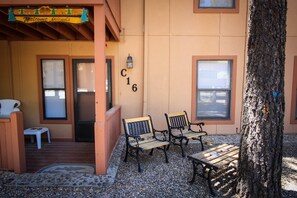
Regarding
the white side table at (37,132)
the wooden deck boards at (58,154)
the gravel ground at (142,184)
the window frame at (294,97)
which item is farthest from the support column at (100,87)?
the window frame at (294,97)

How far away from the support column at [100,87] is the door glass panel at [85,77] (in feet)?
7.25

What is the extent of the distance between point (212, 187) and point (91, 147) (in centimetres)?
312

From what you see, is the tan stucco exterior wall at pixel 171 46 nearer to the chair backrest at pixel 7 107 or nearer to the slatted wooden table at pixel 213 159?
the slatted wooden table at pixel 213 159

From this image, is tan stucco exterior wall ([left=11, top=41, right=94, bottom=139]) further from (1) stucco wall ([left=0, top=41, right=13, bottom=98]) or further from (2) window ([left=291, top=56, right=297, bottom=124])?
(2) window ([left=291, top=56, right=297, bottom=124])

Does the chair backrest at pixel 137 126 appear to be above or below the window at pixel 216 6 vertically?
below

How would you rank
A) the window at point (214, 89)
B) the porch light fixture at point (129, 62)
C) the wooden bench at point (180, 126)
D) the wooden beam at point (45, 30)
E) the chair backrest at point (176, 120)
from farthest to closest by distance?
the window at point (214, 89) → the porch light fixture at point (129, 62) → the chair backrest at point (176, 120) → the wooden bench at point (180, 126) → the wooden beam at point (45, 30)

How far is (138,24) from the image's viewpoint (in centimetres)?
509

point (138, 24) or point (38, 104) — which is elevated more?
point (138, 24)

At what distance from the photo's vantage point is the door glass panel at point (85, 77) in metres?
5.12

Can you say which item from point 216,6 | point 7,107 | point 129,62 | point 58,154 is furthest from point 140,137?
point 216,6

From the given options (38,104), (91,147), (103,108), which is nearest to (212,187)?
(103,108)

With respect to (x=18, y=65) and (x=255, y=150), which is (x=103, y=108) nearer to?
(x=255, y=150)

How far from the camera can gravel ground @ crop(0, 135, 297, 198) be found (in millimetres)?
2656

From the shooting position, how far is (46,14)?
2.82 metres
